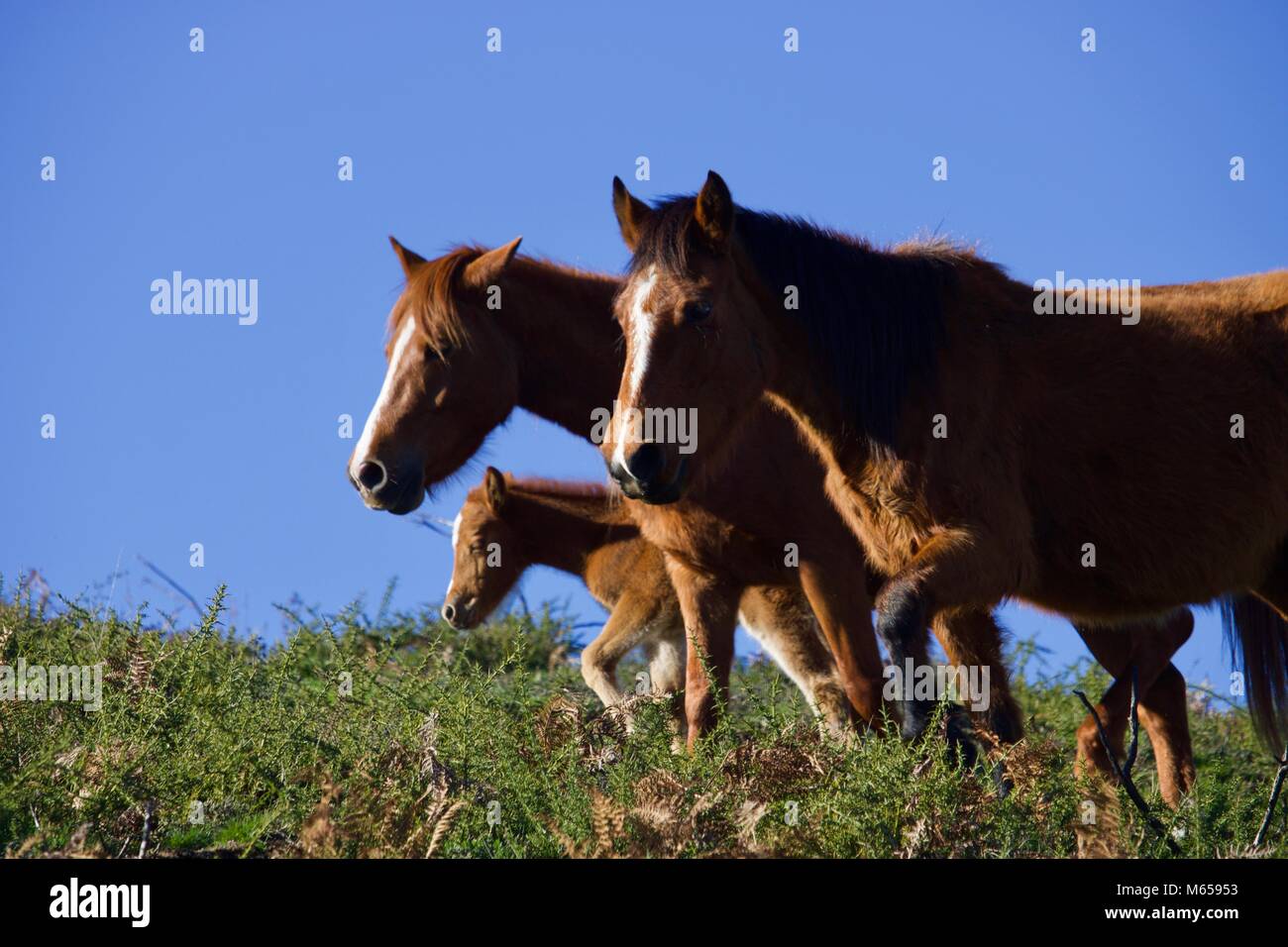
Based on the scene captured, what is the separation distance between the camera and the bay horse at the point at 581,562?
34.6ft

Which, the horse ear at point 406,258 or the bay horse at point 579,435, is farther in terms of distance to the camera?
the horse ear at point 406,258

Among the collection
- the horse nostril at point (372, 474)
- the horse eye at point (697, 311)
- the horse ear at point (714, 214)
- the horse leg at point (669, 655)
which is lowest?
the horse leg at point (669, 655)

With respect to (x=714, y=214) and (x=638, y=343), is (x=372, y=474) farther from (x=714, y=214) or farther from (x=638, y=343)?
(x=714, y=214)

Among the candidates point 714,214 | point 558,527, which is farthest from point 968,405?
point 558,527

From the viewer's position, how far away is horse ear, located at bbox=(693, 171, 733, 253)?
6.36 metres

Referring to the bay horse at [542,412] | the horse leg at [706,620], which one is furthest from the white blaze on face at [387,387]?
the horse leg at [706,620]

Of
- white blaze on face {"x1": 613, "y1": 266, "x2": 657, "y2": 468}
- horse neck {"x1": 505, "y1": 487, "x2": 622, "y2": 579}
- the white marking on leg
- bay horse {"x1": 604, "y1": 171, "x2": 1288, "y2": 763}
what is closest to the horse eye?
bay horse {"x1": 604, "y1": 171, "x2": 1288, "y2": 763}

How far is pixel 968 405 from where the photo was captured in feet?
21.2

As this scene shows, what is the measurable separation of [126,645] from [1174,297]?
5247 mm

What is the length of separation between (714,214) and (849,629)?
7.89 ft

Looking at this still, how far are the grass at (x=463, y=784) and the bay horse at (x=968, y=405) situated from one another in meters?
0.72

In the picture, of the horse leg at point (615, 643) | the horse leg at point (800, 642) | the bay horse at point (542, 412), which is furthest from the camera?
the horse leg at point (615, 643)

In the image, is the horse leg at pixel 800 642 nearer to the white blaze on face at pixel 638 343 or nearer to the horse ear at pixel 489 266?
the horse ear at pixel 489 266
